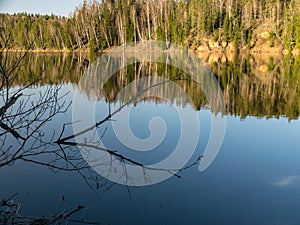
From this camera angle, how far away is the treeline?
162ft

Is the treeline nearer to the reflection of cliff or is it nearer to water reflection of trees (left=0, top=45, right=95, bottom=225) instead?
the reflection of cliff

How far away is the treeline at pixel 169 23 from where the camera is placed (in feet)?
162

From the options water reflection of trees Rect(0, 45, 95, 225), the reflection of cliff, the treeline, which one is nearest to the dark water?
water reflection of trees Rect(0, 45, 95, 225)

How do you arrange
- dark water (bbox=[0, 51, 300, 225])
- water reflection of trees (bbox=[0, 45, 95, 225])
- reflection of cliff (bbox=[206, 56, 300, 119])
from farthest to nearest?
reflection of cliff (bbox=[206, 56, 300, 119]) → dark water (bbox=[0, 51, 300, 225]) → water reflection of trees (bbox=[0, 45, 95, 225])

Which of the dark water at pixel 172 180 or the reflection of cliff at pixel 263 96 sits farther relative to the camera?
the reflection of cliff at pixel 263 96

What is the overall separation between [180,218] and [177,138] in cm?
387

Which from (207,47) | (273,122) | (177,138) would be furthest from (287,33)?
(177,138)

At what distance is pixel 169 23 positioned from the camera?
168ft

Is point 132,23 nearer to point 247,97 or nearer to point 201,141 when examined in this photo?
point 247,97

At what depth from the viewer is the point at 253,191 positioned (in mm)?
6090

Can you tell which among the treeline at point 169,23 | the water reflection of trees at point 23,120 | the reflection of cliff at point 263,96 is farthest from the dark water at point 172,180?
the treeline at point 169,23

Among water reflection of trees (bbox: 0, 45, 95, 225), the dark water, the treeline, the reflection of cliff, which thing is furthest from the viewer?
the treeline

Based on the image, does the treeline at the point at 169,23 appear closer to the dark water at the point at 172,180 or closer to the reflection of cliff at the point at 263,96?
the reflection of cliff at the point at 263,96

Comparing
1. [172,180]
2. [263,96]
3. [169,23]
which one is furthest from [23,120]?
[169,23]
